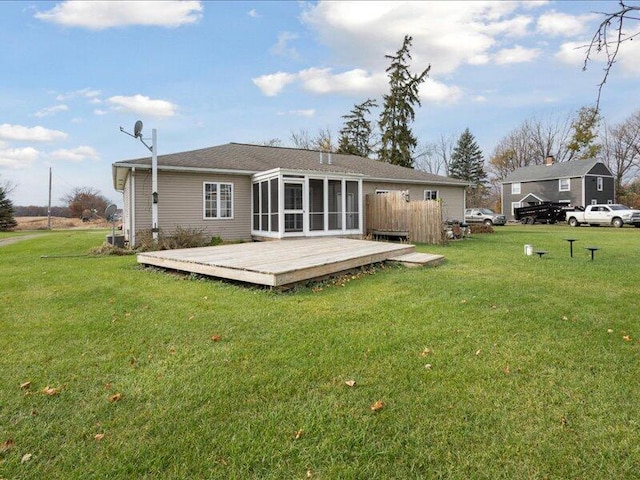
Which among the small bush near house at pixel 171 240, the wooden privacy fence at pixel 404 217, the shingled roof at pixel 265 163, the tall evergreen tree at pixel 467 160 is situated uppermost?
the tall evergreen tree at pixel 467 160

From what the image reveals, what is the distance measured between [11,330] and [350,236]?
11109 mm

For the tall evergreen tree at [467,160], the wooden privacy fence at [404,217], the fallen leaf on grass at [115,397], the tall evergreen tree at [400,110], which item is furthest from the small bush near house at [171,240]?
the tall evergreen tree at [467,160]

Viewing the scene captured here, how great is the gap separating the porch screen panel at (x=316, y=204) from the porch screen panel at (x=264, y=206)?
1.58m

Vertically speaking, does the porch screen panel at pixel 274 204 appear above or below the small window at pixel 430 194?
below

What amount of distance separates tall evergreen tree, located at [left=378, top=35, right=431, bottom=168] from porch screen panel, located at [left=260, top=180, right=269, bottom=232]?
20730 mm

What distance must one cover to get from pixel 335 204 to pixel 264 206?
104 inches

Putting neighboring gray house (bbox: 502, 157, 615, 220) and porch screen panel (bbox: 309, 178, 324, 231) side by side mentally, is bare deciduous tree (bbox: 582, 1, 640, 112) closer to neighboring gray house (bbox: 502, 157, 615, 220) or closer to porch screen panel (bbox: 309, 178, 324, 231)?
porch screen panel (bbox: 309, 178, 324, 231)

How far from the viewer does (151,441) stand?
Answer: 84.1 inches

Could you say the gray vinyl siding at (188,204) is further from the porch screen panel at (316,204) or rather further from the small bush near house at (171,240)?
the porch screen panel at (316,204)

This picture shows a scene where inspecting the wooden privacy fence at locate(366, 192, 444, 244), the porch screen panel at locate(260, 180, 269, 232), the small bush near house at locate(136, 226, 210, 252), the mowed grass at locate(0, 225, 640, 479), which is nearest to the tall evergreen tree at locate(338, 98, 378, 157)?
the wooden privacy fence at locate(366, 192, 444, 244)

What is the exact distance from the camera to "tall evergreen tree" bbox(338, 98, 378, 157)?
37.1 metres

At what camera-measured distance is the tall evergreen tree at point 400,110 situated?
104ft

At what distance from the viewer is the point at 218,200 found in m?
13.8

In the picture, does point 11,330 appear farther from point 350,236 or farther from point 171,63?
point 171,63
